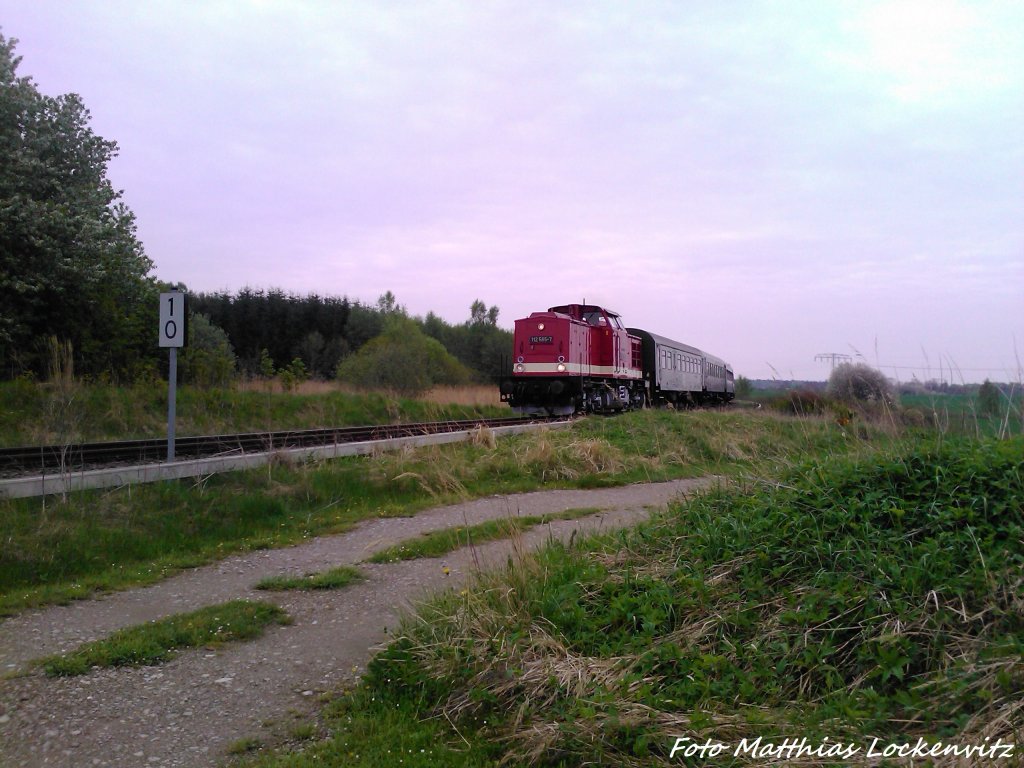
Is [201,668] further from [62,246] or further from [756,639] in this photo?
[62,246]

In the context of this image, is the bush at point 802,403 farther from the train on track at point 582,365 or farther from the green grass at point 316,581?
the green grass at point 316,581

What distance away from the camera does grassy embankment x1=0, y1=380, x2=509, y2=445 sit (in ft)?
47.1

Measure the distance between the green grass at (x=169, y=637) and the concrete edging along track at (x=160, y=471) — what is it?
378 centimetres

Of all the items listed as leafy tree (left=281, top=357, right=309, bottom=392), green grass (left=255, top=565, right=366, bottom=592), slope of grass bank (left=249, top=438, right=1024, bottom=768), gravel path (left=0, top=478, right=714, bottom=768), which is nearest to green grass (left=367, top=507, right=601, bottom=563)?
gravel path (left=0, top=478, right=714, bottom=768)

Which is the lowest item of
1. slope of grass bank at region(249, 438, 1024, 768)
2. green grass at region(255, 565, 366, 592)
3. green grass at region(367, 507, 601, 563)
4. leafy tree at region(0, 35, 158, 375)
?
green grass at region(255, 565, 366, 592)

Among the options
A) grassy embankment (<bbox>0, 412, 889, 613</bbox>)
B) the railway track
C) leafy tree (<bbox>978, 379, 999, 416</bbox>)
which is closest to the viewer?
leafy tree (<bbox>978, 379, 999, 416</bbox>)

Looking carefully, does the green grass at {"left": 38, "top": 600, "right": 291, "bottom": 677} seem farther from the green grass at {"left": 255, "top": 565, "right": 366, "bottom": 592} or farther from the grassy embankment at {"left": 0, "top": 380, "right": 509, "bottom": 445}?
the grassy embankment at {"left": 0, "top": 380, "right": 509, "bottom": 445}

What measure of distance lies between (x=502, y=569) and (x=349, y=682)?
1.24m

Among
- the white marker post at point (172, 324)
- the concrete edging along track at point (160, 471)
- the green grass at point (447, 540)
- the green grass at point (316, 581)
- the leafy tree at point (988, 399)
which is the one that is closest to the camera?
the leafy tree at point (988, 399)

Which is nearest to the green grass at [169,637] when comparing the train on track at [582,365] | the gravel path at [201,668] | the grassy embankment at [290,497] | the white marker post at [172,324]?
the gravel path at [201,668]

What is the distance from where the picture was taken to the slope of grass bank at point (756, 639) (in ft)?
10.7

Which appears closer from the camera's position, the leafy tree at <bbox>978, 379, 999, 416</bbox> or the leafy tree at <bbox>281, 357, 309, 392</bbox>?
the leafy tree at <bbox>978, 379, 999, 416</bbox>

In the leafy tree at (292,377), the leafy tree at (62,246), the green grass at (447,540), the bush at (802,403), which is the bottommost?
the green grass at (447,540)

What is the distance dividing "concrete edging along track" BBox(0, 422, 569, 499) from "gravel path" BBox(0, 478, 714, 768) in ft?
8.27
